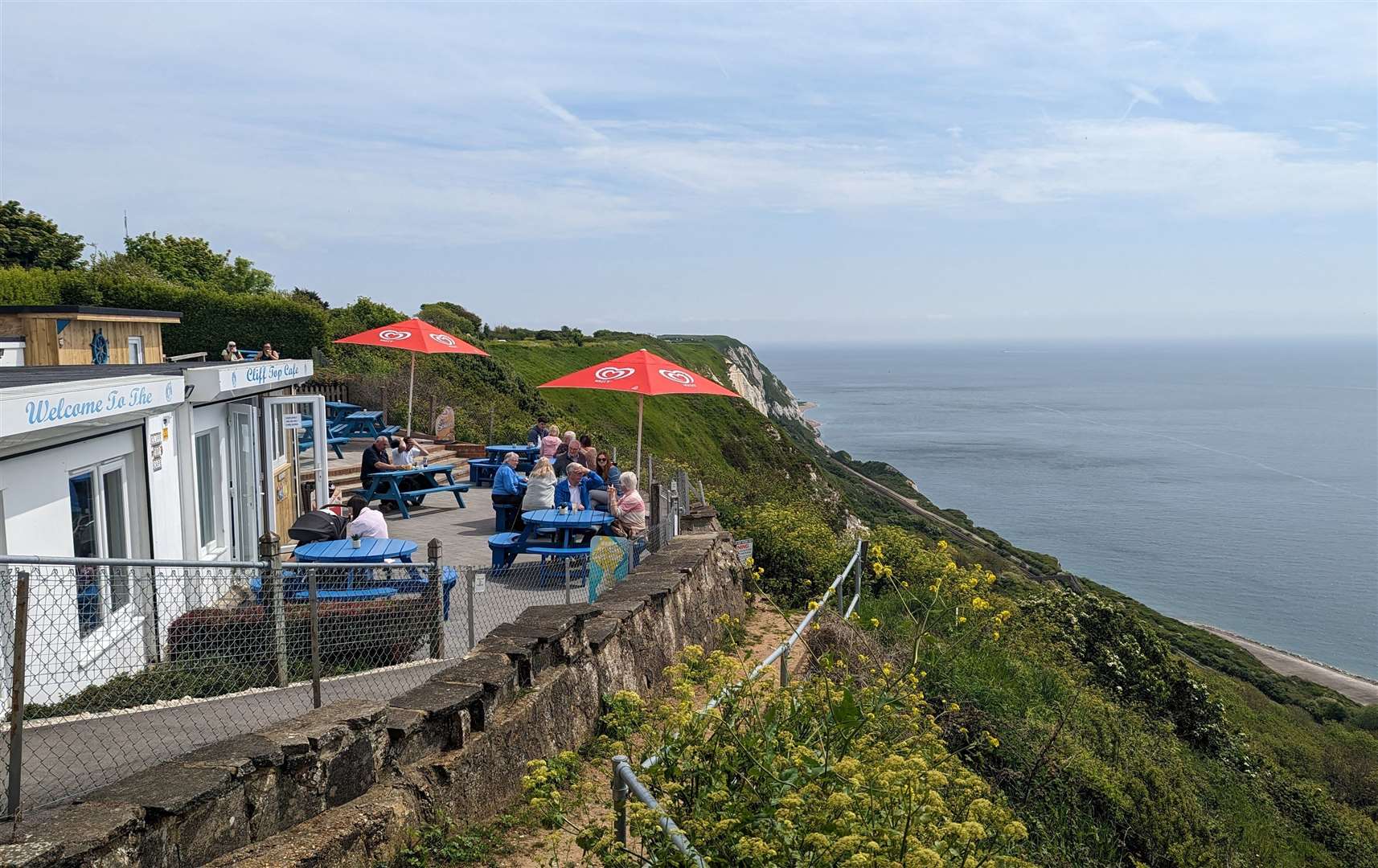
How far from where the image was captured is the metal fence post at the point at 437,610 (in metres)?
8.22

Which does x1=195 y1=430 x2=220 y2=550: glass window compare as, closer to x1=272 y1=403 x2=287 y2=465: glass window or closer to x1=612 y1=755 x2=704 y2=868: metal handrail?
x1=272 y1=403 x2=287 y2=465: glass window

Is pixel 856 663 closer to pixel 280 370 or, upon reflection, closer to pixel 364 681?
pixel 364 681

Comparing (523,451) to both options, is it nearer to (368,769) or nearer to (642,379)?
(642,379)

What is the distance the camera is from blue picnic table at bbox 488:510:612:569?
38.8 ft

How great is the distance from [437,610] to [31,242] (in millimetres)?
41565

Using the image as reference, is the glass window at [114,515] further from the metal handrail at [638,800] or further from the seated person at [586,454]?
the seated person at [586,454]

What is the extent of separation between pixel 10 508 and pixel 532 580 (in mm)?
4496

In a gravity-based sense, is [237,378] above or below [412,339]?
below

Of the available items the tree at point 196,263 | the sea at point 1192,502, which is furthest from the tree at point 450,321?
the sea at point 1192,502

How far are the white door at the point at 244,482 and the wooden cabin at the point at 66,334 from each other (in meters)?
5.93

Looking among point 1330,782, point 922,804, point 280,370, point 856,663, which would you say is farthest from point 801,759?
point 1330,782

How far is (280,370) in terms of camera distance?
12.9 meters

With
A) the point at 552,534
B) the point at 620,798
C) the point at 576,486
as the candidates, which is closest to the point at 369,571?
the point at 552,534

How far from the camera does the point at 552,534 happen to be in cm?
1239
